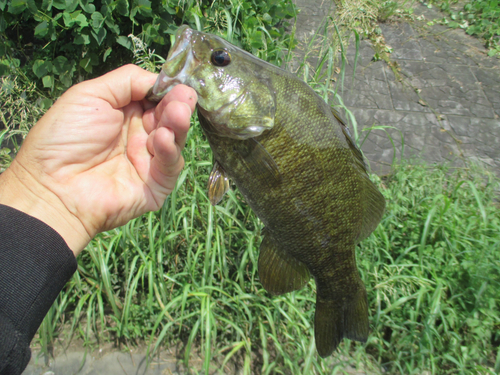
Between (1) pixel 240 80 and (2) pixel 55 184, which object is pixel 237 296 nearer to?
(2) pixel 55 184

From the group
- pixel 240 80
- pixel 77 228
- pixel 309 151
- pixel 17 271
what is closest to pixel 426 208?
pixel 309 151

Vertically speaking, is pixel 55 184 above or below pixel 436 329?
above

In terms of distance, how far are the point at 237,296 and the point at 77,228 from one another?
53.4 inches

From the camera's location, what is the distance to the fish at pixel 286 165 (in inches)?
51.8

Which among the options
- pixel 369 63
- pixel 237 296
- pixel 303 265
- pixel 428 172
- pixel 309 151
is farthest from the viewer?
pixel 369 63

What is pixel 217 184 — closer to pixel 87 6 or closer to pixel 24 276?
pixel 24 276

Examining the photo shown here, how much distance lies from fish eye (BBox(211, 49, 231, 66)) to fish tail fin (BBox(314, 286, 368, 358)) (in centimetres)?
118

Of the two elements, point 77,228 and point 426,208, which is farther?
point 426,208

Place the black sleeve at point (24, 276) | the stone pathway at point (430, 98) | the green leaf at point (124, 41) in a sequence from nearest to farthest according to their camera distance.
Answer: the black sleeve at point (24, 276) < the green leaf at point (124, 41) < the stone pathway at point (430, 98)

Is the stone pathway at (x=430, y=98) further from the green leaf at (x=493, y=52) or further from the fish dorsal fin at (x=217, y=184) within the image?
the fish dorsal fin at (x=217, y=184)

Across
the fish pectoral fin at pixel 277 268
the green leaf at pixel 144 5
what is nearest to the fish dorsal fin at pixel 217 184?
the fish pectoral fin at pixel 277 268

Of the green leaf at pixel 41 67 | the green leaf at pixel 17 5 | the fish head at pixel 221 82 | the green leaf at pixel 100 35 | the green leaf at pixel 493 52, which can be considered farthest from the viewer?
the green leaf at pixel 493 52

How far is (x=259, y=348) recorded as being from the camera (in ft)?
8.55

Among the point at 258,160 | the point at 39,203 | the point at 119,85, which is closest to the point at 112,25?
the point at 119,85
